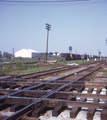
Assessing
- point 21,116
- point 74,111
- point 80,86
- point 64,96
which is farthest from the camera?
point 80,86

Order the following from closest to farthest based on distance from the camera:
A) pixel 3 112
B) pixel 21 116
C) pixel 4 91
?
1. pixel 21 116
2. pixel 3 112
3. pixel 4 91

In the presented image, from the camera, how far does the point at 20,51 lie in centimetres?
10238

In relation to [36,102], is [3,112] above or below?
below

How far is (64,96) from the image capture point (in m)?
5.26


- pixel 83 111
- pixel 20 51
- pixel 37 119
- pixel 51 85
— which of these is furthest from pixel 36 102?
pixel 20 51

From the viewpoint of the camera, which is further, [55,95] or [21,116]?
[55,95]

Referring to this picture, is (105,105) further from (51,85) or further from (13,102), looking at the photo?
(51,85)

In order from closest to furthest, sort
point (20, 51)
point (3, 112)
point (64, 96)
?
point (3, 112) < point (64, 96) < point (20, 51)

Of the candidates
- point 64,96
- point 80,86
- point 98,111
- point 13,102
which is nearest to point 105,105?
point 98,111

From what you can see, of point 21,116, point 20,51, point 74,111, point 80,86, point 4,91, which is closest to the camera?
point 21,116

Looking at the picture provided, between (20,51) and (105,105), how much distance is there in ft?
330

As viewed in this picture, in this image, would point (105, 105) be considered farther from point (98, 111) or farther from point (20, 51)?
point (20, 51)

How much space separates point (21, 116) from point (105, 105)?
1.93 m

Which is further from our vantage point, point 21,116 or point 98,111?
point 98,111
